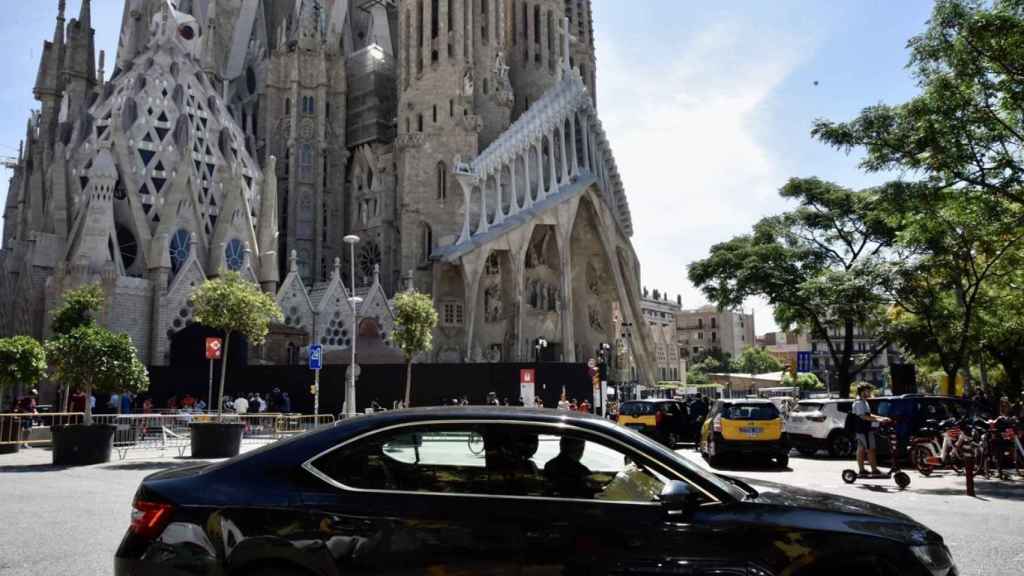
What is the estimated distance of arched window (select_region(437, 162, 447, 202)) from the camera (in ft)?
150

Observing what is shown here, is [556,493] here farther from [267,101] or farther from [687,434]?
[267,101]

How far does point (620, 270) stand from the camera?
2000 inches

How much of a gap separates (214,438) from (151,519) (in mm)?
13367

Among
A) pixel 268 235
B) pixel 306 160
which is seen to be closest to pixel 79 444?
pixel 268 235

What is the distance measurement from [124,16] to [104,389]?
43926 mm

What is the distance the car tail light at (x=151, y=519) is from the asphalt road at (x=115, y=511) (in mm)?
2927

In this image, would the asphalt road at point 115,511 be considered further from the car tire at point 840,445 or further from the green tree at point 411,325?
the green tree at point 411,325

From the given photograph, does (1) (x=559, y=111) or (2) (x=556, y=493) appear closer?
(2) (x=556, y=493)

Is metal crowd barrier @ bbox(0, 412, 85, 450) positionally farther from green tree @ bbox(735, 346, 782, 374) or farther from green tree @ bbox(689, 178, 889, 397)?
green tree @ bbox(735, 346, 782, 374)

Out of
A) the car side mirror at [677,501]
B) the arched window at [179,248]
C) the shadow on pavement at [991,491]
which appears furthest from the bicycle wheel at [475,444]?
the arched window at [179,248]

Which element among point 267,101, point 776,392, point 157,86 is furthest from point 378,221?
point 776,392

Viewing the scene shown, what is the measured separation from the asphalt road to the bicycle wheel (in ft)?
13.2

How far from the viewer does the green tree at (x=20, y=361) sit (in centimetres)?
1844

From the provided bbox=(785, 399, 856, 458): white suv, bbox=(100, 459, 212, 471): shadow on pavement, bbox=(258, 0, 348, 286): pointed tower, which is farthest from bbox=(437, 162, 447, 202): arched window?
bbox=(100, 459, 212, 471): shadow on pavement
